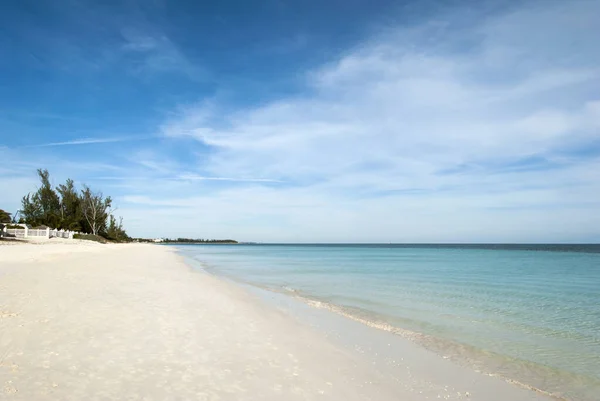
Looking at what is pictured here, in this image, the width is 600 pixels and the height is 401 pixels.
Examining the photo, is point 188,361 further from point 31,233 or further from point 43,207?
point 43,207

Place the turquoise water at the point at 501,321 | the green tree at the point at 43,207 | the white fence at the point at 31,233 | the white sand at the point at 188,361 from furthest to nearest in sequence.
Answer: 1. the green tree at the point at 43,207
2. the white fence at the point at 31,233
3. the turquoise water at the point at 501,321
4. the white sand at the point at 188,361

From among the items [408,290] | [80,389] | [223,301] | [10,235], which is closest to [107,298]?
[223,301]

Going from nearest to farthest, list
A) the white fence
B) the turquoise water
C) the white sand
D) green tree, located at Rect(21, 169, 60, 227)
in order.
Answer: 1. the white sand
2. the turquoise water
3. the white fence
4. green tree, located at Rect(21, 169, 60, 227)

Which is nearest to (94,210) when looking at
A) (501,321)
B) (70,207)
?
(70,207)

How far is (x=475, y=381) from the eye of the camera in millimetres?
6512

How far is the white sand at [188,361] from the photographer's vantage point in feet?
16.4

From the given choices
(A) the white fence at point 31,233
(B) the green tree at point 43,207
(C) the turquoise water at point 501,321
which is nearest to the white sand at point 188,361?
(C) the turquoise water at point 501,321

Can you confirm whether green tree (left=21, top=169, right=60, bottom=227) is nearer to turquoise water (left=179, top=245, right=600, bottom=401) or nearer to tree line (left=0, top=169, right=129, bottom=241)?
tree line (left=0, top=169, right=129, bottom=241)

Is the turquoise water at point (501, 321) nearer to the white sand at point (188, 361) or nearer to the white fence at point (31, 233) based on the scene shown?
the white sand at point (188, 361)

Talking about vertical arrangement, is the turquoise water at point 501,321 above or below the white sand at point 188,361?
below

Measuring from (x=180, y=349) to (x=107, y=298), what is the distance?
17.8 feet

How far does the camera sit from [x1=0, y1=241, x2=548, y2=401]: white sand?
501 centimetres

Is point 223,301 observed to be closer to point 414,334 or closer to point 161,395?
point 414,334

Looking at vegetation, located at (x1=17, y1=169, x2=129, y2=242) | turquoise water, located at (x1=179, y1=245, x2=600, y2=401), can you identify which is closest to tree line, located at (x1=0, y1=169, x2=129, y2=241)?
vegetation, located at (x1=17, y1=169, x2=129, y2=242)
